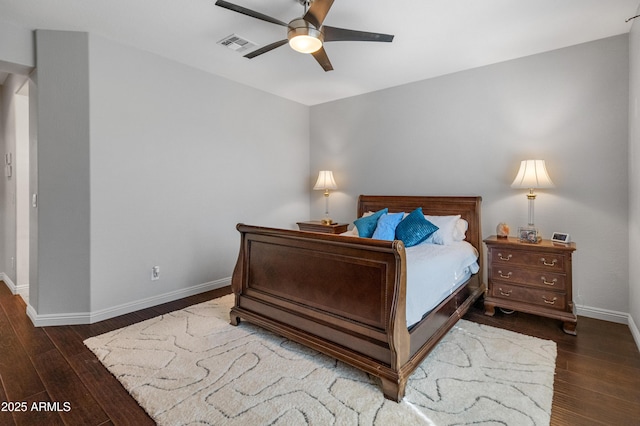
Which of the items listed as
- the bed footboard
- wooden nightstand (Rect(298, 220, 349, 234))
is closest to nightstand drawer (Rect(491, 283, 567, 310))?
the bed footboard

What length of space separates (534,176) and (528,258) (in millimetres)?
812

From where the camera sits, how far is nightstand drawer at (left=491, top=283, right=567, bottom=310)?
2844 millimetres

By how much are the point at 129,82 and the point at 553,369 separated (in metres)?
4.49

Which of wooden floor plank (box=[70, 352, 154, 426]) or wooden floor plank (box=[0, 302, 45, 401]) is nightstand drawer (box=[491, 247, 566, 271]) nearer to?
wooden floor plank (box=[70, 352, 154, 426])

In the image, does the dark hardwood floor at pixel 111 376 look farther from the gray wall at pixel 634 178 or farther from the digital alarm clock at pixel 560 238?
the digital alarm clock at pixel 560 238

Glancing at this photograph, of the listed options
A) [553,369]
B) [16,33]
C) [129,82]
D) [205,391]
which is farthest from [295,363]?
[16,33]

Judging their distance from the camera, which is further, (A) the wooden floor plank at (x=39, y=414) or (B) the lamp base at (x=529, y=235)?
(B) the lamp base at (x=529, y=235)

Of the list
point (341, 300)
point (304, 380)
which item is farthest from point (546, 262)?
point (304, 380)

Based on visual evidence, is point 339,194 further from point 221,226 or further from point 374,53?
point 374,53

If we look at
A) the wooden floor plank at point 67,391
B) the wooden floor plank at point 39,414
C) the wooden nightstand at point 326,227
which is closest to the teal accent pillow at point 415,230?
the wooden nightstand at point 326,227

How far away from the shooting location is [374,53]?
3338 millimetres

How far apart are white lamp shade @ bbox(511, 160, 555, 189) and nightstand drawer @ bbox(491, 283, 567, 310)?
1.01 m

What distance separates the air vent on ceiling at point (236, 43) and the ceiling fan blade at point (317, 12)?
115cm

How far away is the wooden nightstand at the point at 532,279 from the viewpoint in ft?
9.24
